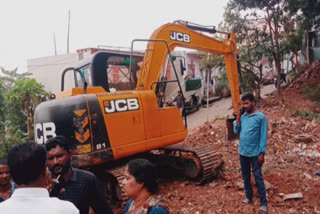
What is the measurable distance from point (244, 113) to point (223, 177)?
1.85m

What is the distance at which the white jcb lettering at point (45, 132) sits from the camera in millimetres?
4312

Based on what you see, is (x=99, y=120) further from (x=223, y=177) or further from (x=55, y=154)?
(x=223, y=177)

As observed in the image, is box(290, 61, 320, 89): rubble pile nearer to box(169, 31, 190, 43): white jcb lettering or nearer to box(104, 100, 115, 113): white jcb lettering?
box(169, 31, 190, 43): white jcb lettering

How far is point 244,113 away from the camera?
4289 mm

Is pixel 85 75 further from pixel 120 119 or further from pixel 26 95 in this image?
pixel 26 95

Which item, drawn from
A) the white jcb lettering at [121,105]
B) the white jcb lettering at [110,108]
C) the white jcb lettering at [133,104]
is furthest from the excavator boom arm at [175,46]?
the white jcb lettering at [110,108]

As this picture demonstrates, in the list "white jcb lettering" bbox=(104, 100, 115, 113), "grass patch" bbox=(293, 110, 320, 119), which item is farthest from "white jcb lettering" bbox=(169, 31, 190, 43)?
"grass patch" bbox=(293, 110, 320, 119)

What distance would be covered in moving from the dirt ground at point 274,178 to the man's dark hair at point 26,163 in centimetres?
336

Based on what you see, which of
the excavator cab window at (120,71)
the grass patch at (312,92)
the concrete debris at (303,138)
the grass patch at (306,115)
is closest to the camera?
the excavator cab window at (120,71)

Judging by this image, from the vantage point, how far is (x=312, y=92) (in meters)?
10.8

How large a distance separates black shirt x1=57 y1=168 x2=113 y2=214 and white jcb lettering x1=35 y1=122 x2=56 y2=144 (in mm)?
2225

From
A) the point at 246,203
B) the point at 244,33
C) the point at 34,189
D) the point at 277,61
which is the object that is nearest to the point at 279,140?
the point at 246,203

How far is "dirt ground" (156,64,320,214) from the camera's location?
4.37 m

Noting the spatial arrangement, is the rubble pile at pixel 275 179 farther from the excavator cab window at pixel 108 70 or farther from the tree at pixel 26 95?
the tree at pixel 26 95
